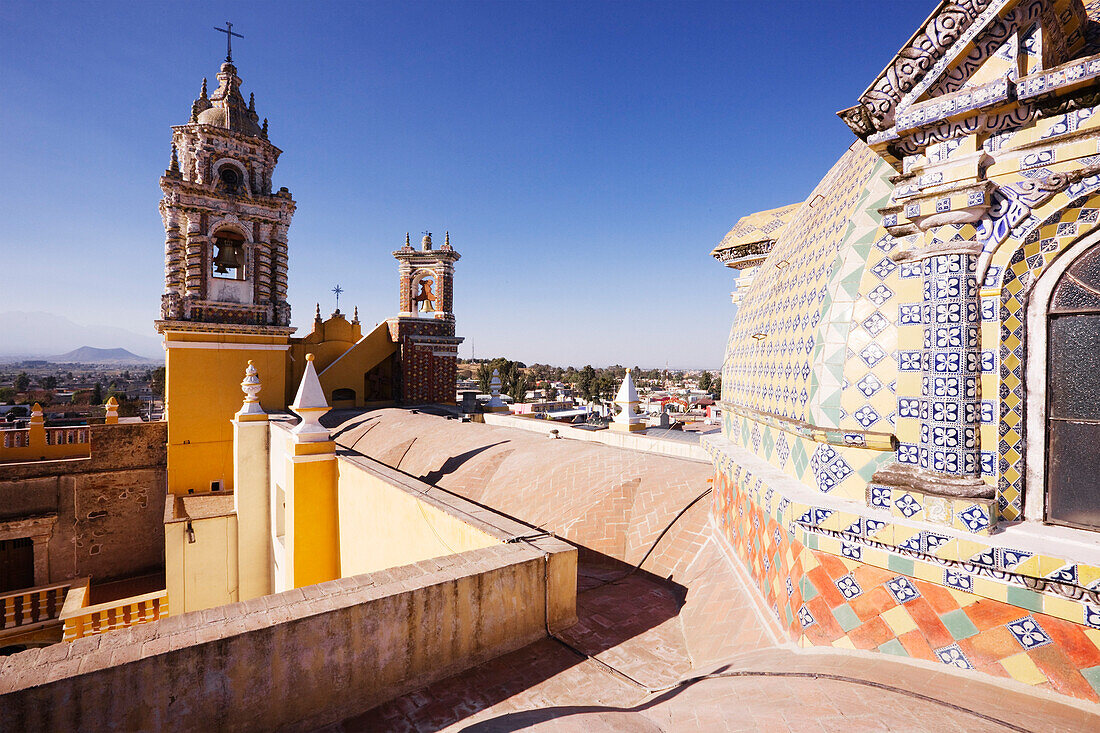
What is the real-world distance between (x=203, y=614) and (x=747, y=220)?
755 cm

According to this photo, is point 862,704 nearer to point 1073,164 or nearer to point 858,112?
point 1073,164

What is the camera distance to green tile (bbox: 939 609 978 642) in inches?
92.4

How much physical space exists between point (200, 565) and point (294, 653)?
9.79 meters

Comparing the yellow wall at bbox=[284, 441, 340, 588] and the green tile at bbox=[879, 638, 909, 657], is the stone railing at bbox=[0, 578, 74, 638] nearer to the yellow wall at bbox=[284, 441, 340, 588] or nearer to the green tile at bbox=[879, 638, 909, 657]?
the yellow wall at bbox=[284, 441, 340, 588]

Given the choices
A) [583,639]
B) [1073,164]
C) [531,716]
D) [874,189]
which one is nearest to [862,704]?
[531,716]

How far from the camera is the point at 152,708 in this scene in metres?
2.42

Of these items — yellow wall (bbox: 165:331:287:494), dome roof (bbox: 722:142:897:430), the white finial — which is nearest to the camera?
dome roof (bbox: 722:142:897:430)

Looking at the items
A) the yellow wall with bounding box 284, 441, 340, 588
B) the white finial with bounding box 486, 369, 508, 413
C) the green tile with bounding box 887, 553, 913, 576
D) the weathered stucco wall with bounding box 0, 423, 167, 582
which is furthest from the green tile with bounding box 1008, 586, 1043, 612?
the weathered stucco wall with bounding box 0, 423, 167, 582

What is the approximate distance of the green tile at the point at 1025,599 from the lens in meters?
2.18

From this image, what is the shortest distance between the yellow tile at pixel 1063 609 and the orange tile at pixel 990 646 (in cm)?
20

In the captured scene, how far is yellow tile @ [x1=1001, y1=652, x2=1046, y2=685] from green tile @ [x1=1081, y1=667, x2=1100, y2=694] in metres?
0.14

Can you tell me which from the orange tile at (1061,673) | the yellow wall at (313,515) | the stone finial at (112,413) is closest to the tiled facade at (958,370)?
the orange tile at (1061,673)

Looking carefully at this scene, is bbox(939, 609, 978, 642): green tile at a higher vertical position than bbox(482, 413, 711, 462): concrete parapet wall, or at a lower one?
higher

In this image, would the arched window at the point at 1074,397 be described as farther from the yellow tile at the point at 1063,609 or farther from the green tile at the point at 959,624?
the green tile at the point at 959,624
